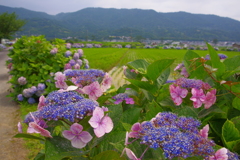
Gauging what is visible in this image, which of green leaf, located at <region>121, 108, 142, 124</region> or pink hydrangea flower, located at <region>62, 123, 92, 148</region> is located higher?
pink hydrangea flower, located at <region>62, 123, 92, 148</region>

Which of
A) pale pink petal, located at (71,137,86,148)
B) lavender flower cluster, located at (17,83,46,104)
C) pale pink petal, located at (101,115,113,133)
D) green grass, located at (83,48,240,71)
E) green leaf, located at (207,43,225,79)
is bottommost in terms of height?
green grass, located at (83,48,240,71)

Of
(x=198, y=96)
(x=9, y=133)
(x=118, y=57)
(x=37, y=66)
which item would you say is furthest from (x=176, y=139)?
(x=118, y=57)

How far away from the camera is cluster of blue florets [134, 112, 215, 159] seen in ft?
1.80

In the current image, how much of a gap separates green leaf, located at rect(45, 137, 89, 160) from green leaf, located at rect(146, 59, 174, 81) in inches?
26.1

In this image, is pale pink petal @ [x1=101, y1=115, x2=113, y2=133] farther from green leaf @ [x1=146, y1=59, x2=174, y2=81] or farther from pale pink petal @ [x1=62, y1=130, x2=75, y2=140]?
green leaf @ [x1=146, y1=59, x2=174, y2=81]

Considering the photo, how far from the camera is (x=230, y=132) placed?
2.97 feet

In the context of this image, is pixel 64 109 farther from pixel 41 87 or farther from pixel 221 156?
pixel 41 87

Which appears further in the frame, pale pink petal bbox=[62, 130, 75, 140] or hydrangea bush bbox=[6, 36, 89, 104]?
hydrangea bush bbox=[6, 36, 89, 104]

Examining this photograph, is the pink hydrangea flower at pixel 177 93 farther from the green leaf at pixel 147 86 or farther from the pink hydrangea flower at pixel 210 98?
the green leaf at pixel 147 86

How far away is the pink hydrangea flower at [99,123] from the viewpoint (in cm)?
70

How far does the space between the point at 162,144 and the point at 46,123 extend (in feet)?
1.53

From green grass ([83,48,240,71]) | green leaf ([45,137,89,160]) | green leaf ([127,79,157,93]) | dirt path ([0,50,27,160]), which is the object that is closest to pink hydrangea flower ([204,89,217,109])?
green leaf ([127,79,157,93])

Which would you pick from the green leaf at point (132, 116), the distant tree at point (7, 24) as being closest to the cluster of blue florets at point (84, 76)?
the green leaf at point (132, 116)

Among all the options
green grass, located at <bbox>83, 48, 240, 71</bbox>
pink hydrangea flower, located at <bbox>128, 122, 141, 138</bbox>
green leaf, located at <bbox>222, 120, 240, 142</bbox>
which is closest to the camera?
pink hydrangea flower, located at <bbox>128, 122, 141, 138</bbox>
